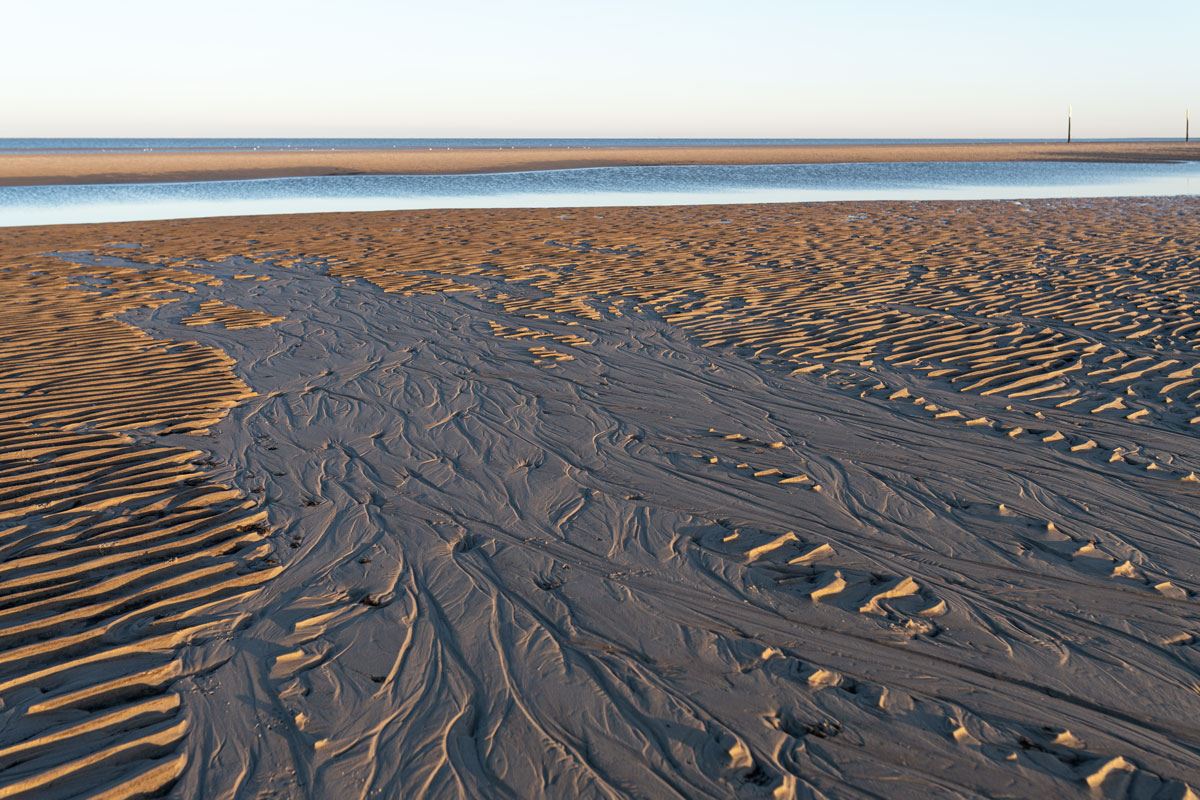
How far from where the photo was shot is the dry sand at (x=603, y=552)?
3.16m

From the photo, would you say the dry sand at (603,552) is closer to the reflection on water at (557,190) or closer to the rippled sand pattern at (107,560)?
the rippled sand pattern at (107,560)

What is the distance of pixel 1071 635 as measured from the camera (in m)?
3.78

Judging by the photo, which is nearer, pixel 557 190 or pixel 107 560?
pixel 107 560

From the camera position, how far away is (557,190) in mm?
33125

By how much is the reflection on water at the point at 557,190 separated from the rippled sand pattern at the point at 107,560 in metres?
17.3

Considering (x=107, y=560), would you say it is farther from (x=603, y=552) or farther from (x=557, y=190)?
(x=557, y=190)

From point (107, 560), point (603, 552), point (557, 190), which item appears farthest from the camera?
point (557, 190)

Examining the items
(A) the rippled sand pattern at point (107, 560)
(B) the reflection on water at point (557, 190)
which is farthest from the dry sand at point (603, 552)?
(B) the reflection on water at point (557, 190)

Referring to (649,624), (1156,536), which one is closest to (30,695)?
(649,624)

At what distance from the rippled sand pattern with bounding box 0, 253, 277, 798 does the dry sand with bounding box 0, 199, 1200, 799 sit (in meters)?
0.02

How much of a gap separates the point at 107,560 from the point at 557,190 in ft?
98.3

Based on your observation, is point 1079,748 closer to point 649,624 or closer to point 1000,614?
point 1000,614

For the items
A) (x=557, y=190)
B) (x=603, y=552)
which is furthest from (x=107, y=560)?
(x=557, y=190)

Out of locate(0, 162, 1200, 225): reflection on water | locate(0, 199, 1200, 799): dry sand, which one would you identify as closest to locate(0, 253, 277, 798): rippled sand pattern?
locate(0, 199, 1200, 799): dry sand
